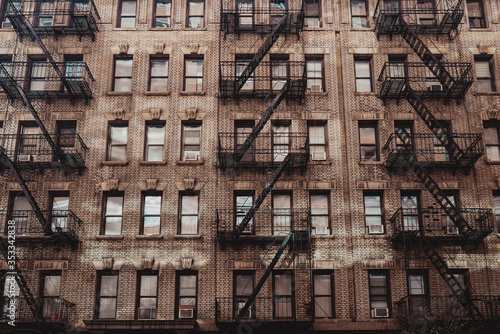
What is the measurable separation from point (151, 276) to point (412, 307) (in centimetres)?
1034

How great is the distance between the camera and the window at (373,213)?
23.1 meters

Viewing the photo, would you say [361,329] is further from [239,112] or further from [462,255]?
[239,112]

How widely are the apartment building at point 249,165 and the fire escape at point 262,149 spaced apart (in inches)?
3.5

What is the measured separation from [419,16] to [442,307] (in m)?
13.3

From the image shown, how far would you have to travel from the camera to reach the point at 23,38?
1019 inches

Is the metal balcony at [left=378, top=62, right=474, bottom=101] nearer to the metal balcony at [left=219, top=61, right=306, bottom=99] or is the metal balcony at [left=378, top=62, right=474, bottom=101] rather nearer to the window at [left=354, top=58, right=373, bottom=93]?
the window at [left=354, top=58, right=373, bottom=93]

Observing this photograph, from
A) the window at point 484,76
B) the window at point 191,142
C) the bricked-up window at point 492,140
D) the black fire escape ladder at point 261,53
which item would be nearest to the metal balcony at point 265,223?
the window at point 191,142

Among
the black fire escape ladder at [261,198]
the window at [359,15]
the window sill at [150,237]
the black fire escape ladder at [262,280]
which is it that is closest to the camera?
the black fire escape ladder at [262,280]

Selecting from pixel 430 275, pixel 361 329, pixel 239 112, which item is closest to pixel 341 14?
pixel 239 112

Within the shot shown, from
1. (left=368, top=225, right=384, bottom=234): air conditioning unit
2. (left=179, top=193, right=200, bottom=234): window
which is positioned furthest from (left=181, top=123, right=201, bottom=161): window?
(left=368, top=225, right=384, bottom=234): air conditioning unit

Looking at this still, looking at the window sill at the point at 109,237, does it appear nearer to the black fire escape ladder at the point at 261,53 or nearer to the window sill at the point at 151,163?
the window sill at the point at 151,163

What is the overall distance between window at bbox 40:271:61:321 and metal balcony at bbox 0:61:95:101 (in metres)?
7.71

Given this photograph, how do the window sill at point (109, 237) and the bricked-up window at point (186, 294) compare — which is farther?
the window sill at point (109, 237)

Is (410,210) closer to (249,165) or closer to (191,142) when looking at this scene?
(249,165)
